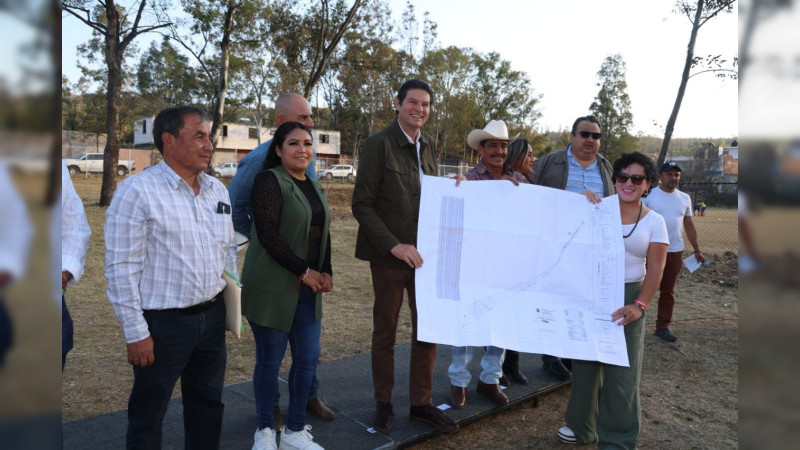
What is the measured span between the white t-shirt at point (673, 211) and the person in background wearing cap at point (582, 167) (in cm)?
219

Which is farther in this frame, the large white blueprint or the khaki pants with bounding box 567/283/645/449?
the khaki pants with bounding box 567/283/645/449

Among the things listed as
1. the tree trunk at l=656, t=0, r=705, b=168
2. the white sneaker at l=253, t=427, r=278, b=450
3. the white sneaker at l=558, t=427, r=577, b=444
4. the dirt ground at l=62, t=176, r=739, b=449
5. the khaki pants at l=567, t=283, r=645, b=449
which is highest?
the tree trunk at l=656, t=0, r=705, b=168

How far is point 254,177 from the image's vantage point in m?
3.24

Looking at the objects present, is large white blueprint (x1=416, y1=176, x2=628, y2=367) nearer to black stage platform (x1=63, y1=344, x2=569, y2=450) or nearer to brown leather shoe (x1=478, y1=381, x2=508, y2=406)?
black stage platform (x1=63, y1=344, x2=569, y2=450)

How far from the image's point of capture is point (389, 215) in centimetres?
335

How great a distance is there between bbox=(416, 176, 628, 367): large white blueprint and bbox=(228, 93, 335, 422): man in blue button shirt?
0.97 metres

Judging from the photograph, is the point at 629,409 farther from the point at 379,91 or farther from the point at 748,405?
the point at 379,91

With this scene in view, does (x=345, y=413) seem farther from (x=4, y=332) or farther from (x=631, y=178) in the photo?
(x=4, y=332)

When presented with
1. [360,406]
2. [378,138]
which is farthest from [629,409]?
[378,138]

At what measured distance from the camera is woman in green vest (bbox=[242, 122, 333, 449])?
282 centimetres

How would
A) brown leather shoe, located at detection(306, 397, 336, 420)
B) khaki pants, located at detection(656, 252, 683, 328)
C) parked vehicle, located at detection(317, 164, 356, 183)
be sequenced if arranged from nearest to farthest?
brown leather shoe, located at detection(306, 397, 336, 420) → khaki pants, located at detection(656, 252, 683, 328) → parked vehicle, located at detection(317, 164, 356, 183)

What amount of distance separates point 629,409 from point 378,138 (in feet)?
7.39

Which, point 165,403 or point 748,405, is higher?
point 748,405

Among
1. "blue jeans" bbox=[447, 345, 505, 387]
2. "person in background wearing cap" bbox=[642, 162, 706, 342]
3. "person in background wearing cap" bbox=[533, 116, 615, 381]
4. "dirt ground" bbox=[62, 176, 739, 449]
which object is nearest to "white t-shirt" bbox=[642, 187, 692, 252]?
"person in background wearing cap" bbox=[642, 162, 706, 342]
